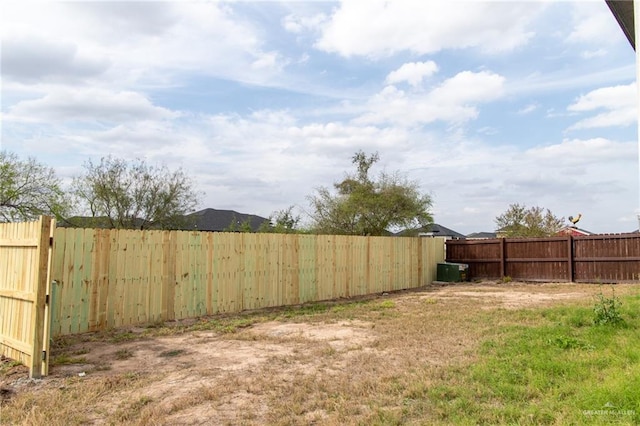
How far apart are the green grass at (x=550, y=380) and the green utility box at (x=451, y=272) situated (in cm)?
1024

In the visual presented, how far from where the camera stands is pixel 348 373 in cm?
476

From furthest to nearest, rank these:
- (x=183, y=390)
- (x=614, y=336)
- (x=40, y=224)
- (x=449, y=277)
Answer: (x=449, y=277) < (x=614, y=336) < (x=40, y=224) < (x=183, y=390)

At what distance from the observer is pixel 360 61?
11430 mm

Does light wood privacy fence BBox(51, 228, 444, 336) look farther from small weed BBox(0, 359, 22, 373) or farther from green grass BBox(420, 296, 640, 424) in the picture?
green grass BBox(420, 296, 640, 424)

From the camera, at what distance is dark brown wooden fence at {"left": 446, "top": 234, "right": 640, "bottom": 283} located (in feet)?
46.6

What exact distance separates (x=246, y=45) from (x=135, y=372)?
7188 millimetres

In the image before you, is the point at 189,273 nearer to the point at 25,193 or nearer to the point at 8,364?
the point at 8,364

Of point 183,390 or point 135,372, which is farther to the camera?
point 135,372

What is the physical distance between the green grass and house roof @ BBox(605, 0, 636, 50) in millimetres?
3895

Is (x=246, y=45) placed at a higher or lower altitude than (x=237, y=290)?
higher

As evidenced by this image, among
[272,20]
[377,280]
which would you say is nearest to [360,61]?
[272,20]

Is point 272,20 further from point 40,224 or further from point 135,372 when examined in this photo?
point 135,372

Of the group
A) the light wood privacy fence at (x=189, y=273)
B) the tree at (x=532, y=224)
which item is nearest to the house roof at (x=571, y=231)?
the tree at (x=532, y=224)

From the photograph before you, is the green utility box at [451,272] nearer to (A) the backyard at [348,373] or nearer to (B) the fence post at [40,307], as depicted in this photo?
(A) the backyard at [348,373]
